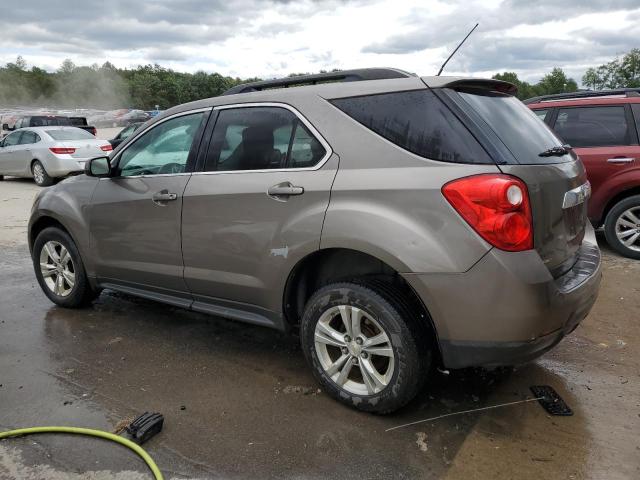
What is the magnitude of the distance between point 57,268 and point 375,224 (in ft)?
10.5

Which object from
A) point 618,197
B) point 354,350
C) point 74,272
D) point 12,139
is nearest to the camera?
point 354,350

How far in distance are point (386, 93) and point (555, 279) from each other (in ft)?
4.15

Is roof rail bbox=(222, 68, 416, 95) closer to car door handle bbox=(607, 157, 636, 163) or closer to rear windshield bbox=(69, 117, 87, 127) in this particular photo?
car door handle bbox=(607, 157, 636, 163)

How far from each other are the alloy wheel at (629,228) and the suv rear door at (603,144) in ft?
0.74

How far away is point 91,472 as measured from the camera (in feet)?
8.25

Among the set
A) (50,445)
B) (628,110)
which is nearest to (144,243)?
(50,445)

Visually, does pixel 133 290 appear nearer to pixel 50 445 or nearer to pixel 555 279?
pixel 50 445

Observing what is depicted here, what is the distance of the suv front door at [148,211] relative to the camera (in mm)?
3658

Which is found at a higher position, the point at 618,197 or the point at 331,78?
the point at 331,78

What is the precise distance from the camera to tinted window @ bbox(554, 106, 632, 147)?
19.6ft

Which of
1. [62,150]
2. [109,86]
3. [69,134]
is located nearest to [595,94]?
[62,150]

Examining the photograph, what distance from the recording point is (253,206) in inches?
125

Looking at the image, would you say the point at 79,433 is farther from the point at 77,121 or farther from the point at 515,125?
the point at 77,121

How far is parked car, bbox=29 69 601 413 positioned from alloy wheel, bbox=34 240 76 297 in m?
1.11
